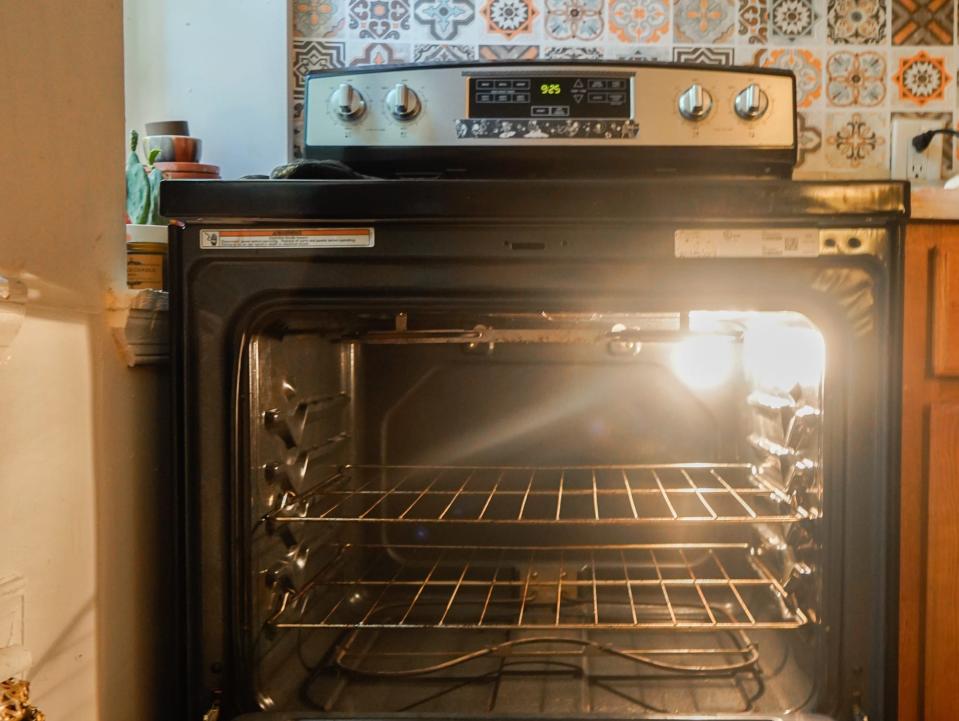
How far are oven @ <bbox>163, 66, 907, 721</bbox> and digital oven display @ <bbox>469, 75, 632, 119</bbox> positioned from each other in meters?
0.01

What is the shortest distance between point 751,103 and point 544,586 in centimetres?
74

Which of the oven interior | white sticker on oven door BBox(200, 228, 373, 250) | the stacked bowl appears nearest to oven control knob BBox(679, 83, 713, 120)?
the oven interior

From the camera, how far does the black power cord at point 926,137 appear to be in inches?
58.9

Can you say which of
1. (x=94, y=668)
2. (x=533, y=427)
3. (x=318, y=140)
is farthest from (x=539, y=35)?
(x=94, y=668)

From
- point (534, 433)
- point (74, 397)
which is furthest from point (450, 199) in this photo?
point (534, 433)

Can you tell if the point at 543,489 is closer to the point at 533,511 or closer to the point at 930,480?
the point at 533,511

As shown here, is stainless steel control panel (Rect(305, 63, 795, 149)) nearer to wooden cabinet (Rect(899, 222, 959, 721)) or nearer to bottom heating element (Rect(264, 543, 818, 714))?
wooden cabinet (Rect(899, 222, 959, 721))

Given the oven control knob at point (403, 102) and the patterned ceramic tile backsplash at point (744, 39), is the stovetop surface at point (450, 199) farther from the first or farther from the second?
the patterned ceramic tile backsplash at point (744, 39)

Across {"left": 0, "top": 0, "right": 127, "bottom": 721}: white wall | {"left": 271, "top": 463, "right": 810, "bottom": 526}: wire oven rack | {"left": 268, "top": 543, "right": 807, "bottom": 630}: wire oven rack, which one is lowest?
{"left": 268, "top": 543, "right": 807, "bottom": 630}: wire oven rack

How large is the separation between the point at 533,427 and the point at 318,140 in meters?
0.53

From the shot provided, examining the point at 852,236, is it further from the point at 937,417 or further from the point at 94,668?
the point at 94,668

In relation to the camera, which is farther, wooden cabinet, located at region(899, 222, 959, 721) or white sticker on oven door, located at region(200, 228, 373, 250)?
wooden cabinet, located at region(899, 222, 959, 721)

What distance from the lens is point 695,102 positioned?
113cm

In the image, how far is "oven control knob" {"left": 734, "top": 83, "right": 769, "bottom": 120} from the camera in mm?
1132
